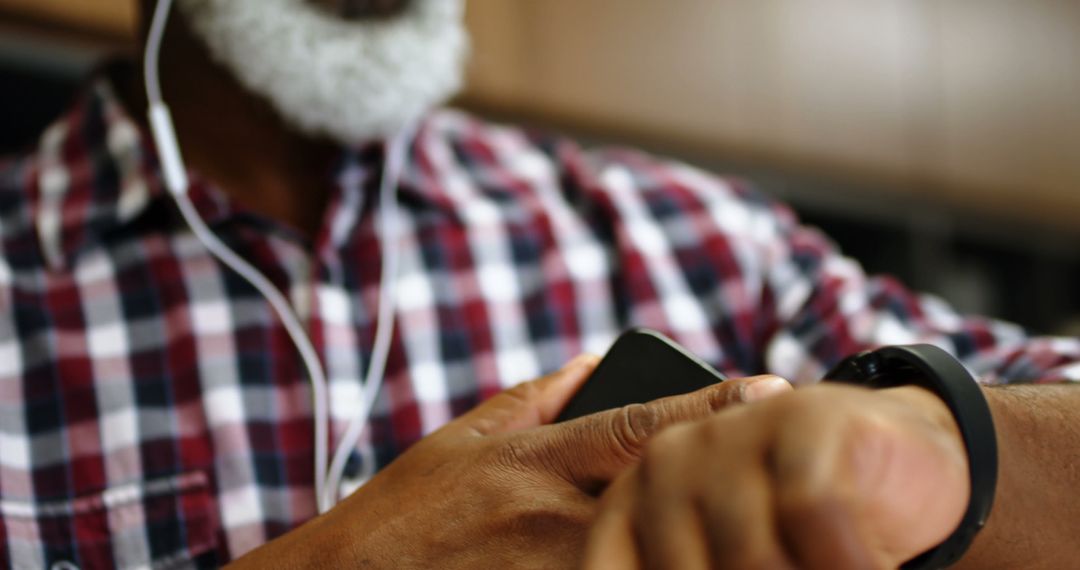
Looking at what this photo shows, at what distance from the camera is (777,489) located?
0.23 m

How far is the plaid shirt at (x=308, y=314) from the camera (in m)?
0.59

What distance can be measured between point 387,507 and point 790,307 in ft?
1.56

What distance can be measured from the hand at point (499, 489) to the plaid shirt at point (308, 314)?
213 mm

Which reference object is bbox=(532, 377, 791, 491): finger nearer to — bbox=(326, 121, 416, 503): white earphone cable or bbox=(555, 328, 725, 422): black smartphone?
bbox=(555, 328, 725, 422): black smartphone

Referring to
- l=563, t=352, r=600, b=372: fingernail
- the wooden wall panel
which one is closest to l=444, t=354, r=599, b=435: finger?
l=563, t=352, r=600, b=372: fingernail

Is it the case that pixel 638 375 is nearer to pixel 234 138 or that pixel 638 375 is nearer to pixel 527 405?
pixel 527 405

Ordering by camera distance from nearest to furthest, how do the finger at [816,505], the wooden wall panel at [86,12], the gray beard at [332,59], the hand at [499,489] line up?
the finger at [816,505] < the hand at [499,489] < the gray beard at [332,59] < the wooden wall panel at [86,12]

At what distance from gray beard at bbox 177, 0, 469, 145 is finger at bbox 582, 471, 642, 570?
0.52m

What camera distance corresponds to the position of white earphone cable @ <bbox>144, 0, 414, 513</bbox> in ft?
1.99

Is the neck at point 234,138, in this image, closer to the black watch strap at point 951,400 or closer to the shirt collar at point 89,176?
the shirt collar at point 89,176

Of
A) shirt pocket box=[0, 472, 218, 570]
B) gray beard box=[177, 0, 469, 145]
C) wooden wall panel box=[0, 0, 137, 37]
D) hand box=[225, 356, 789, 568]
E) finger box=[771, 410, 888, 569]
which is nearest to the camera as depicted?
finger box=[771, 410, 888, 569]

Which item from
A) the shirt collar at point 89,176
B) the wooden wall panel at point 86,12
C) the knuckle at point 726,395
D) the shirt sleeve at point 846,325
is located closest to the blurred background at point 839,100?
the wooden wall panel at point 86,12

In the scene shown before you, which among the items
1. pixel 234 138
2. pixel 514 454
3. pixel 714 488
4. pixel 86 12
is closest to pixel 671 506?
pixel 714 488

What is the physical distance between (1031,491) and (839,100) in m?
1.12
